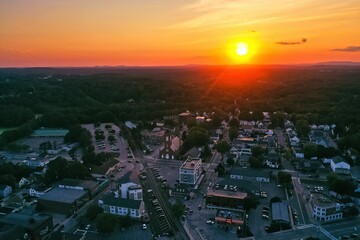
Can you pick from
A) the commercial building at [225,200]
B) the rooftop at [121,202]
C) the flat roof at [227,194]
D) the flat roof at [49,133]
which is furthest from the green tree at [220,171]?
the flat roof at [49,133]

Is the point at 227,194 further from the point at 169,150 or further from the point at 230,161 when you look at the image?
the point at 169,150

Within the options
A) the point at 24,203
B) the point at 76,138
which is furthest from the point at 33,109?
the point at 24,203

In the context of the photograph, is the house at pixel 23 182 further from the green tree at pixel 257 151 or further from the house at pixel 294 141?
the house at pixel 294 141

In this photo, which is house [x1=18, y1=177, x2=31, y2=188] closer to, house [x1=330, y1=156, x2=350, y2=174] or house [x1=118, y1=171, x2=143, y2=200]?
house [x1=118, y1=171, x2=143, y2=200]

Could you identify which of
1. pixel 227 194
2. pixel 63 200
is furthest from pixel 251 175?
pixel 63 200

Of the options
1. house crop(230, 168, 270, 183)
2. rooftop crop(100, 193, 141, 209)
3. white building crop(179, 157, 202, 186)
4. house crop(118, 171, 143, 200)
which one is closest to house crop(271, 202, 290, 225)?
house crop(230, 168, 270, 183)
